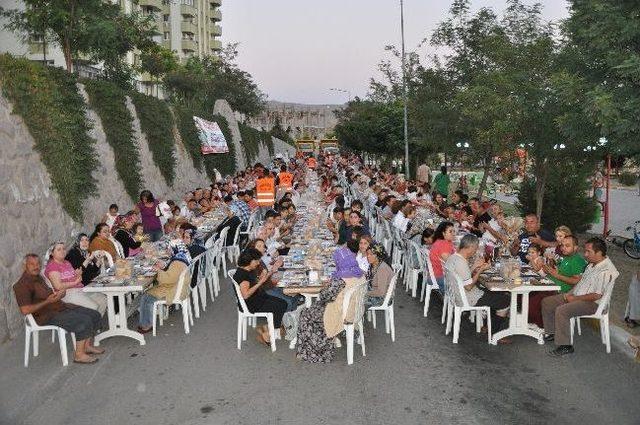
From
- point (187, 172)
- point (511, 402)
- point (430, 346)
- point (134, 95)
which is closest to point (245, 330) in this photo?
point (430, 346)

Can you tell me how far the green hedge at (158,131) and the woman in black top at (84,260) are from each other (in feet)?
31.5

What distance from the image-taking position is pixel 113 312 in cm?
800

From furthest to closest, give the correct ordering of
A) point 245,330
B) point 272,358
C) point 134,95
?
1. point 134,95
2. point 245,330
3. point 272,358

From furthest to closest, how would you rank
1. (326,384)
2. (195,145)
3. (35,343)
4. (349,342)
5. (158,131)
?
(195,145) < (158,131) < (35,343) < (349,342) < (326,384)

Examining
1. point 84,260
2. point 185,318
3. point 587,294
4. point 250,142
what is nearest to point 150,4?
point 250,142

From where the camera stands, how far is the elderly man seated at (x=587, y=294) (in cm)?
734

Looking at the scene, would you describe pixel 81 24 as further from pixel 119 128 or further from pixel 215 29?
pixel 215 29

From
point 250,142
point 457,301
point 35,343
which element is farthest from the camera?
point 250,142

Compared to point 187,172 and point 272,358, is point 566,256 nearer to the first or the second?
point 272,358

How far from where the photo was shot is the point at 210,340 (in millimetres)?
8148

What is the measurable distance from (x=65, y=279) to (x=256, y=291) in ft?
8.65

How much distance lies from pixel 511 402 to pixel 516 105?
326 inches

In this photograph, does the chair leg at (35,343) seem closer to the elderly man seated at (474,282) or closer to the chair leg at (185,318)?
the chair leg at (185,318)

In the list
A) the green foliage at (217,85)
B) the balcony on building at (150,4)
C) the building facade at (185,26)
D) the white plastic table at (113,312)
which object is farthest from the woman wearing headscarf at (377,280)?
the balcony on building at (150,4)
